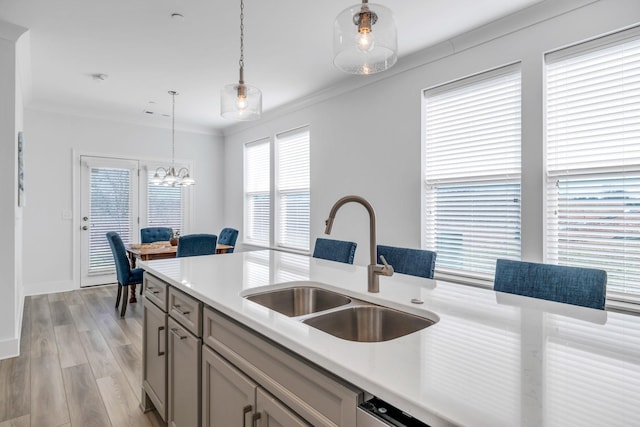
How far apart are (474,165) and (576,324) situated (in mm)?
2193

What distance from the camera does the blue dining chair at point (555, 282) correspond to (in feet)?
4.80

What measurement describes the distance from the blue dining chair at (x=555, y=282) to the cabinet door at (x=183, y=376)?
145 centimetres

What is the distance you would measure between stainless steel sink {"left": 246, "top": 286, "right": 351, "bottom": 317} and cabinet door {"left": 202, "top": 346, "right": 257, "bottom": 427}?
332mm

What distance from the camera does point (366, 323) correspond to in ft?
4.50

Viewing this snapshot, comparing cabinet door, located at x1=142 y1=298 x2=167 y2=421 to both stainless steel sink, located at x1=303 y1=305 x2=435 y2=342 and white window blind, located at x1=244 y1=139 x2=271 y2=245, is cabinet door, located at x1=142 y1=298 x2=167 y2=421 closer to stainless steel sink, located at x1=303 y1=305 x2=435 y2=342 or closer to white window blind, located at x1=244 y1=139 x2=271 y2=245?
stainless steel sink, located at x1=303 y1=305 x2=435 y2=342

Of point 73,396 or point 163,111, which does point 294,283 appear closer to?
point 73,396

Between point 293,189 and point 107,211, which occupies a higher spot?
point 293,189

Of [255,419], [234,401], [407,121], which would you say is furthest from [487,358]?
[407,121]

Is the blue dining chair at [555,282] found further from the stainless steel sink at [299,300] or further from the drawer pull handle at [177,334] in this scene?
the drawer pull handle at [177,334]

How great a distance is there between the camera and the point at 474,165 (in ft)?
10.1

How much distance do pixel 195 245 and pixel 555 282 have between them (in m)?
3.32

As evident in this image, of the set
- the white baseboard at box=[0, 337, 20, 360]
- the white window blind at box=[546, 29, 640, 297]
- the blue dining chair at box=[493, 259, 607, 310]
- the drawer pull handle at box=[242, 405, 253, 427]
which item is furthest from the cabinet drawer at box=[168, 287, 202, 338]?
the white window blind at box=[546, 29, 640, 297]

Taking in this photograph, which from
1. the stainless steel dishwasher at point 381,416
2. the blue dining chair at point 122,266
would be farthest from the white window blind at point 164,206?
the stainless steel dishwasher at point 381,416

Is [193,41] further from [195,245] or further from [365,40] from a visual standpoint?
[365,40]
